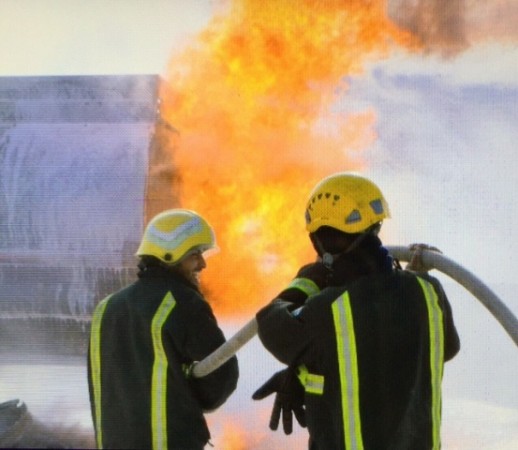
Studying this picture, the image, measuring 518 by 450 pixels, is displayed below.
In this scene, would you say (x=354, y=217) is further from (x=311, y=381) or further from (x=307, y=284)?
(x=311, y=381)

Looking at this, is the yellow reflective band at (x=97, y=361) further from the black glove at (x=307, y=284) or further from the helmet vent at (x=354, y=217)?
the helmet vent at (x=354, y=217)

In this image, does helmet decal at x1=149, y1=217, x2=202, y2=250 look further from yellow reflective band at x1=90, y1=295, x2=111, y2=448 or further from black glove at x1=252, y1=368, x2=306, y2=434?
black glove at x1=252, y1=368, x2=306, y2=434

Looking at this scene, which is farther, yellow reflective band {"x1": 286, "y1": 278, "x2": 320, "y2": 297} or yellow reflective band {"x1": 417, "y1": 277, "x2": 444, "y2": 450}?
yellow reflective band {"x1": 286, "y1": 278, "x2": 320, "y2": 297}

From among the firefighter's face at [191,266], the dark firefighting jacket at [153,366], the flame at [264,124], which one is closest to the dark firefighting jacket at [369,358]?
the dark firefighting jacket at [153,366]

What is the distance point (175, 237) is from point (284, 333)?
0.83 metres

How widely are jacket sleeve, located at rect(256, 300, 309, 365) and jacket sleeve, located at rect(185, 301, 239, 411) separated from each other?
1.47 feet

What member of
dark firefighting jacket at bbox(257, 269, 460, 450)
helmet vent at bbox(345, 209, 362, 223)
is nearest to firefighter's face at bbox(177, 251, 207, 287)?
dark firefighting jacket at bbox(257, 269, 460, 450)

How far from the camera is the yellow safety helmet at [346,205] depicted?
2.24 metres

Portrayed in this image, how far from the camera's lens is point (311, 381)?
212cm

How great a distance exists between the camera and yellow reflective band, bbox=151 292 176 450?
2.53 meters

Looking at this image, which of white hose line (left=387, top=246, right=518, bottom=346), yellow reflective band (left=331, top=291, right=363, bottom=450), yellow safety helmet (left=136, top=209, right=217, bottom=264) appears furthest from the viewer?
yellow safety helmet (left=136, top=209, right=217, bottom=264)

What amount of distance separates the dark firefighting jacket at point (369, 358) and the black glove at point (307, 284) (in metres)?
0.11

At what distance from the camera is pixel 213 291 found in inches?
181


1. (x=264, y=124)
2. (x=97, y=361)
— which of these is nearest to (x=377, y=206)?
(x=97, y=361)
